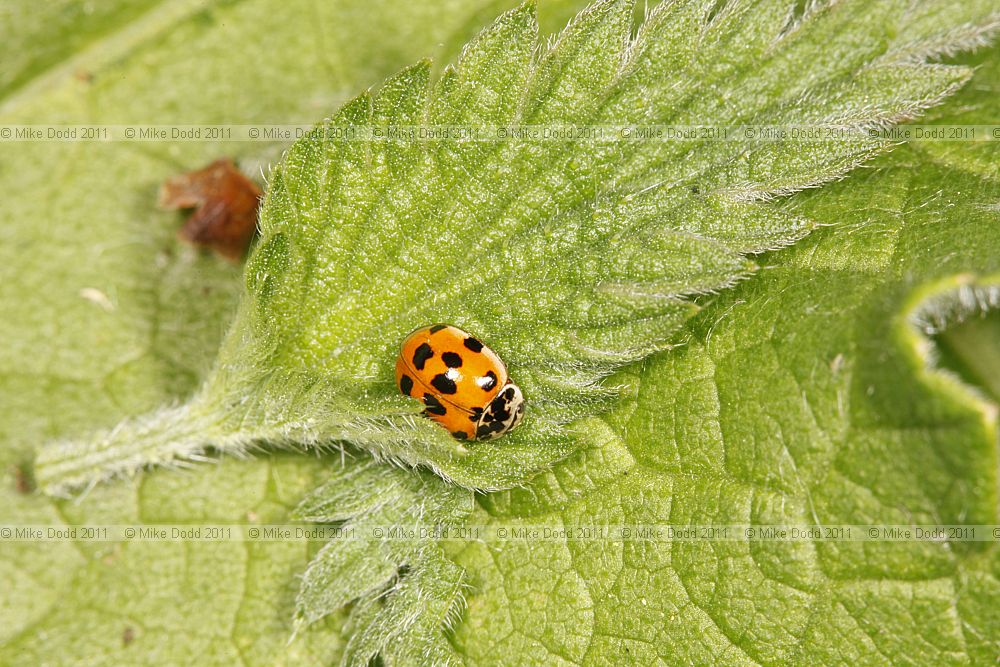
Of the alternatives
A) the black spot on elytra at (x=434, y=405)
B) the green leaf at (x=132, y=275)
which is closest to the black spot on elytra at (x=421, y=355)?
the black spot on elytra at (x=434, y=405)

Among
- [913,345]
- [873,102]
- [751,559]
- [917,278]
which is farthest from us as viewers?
[873,102]

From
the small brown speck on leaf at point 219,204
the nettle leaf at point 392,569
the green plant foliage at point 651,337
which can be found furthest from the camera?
the small brown speck on leaf at point 219,204

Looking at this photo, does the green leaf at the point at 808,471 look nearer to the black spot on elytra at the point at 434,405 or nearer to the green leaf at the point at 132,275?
the black spot on elytra at the point at 434,405

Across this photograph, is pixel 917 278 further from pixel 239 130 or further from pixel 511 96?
pixel 239 130

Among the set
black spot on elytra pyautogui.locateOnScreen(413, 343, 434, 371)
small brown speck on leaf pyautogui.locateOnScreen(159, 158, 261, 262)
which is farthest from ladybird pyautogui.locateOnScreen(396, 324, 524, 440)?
small brown speck on leaf pyautogui.locateOnScreen(159, 158, 261, 262)

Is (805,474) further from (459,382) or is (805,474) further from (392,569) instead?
(392,569)

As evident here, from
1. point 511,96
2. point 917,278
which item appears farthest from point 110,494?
point 917,278
